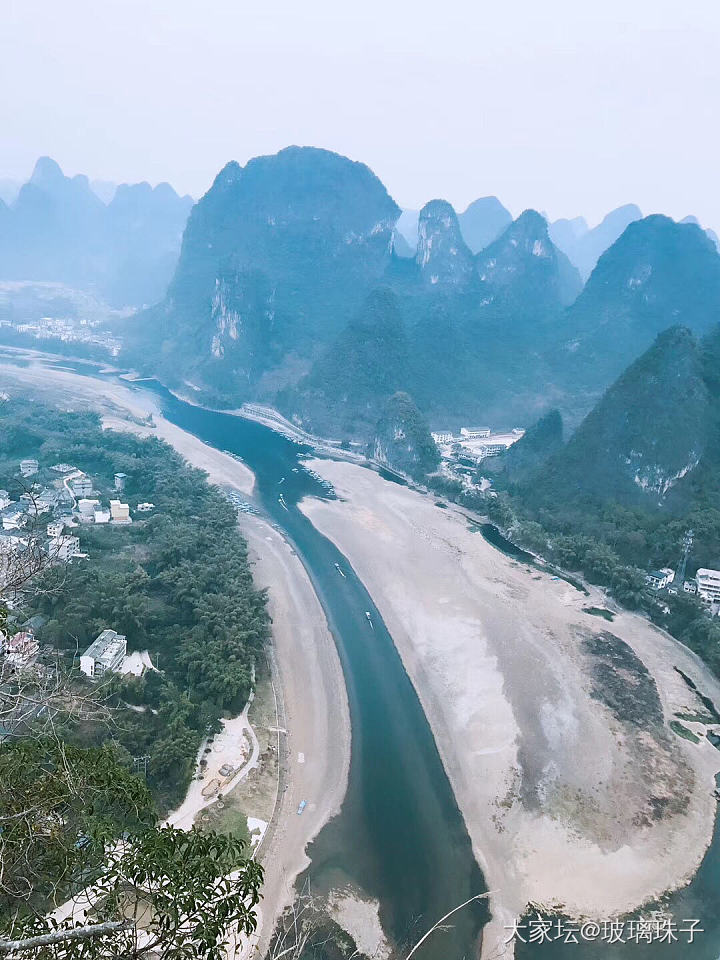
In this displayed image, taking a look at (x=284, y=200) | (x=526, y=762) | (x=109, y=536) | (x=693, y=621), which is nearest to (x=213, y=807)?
(x=526, y=762)

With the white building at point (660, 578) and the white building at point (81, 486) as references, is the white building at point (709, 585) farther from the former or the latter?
the white building at point (81, 486)

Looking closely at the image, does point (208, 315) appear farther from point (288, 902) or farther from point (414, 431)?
point (288, 902)

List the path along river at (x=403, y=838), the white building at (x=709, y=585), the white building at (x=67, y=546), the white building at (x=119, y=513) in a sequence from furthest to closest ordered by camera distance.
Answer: the white building at (x=119, y=513) → the white building at (x=709, y=585) → the white building at (x=67, y=546) → the path along river at (x=403, y=838)

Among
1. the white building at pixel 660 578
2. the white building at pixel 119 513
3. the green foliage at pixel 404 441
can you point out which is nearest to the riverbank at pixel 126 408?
the white building at pixel 119 513

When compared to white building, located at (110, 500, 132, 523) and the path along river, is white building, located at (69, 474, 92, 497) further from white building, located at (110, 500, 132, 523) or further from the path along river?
the path along river

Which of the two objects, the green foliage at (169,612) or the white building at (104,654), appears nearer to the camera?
the green foliage at (169,612)

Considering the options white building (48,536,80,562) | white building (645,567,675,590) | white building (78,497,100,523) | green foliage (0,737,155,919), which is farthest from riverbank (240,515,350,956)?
white building (645,567,675,590)

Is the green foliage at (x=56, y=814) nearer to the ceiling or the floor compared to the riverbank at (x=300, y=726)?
nearer to the ceiling
